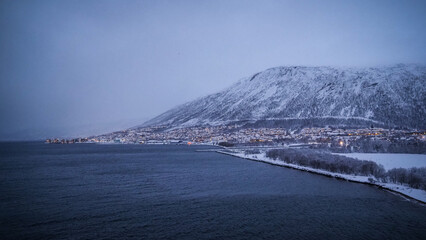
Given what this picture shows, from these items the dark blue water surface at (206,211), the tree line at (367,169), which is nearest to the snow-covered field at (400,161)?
the tree line at (367,169)

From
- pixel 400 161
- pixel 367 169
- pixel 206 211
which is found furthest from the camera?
pixel 400 161

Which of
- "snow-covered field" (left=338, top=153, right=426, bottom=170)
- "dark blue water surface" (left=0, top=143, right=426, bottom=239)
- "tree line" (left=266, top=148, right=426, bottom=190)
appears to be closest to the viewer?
"dark blue water surface" (left=0, top=143, right=426, bottom=239)

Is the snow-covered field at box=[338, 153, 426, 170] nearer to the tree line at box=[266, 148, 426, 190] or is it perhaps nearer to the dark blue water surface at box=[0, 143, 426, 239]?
the tree line at box=[266, 148, 426, 190]

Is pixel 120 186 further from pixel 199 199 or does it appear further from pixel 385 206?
pixel 385 206

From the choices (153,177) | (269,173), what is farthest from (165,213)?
(269,173)

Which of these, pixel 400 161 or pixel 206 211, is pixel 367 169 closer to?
pixel 400 161

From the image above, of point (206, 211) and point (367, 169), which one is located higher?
point (367, 169)

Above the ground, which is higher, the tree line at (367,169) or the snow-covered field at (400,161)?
the tree line at (367,169)

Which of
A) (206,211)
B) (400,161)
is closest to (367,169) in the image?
(400,161)

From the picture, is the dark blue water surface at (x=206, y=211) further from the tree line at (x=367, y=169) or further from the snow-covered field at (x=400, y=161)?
the snow-covered field at (x=400, y=161)

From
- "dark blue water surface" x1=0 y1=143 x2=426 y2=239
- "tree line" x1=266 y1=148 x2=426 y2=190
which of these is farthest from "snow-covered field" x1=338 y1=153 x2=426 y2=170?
"dark blue water surface" x1=0 y1=143 x2=426 y2=239

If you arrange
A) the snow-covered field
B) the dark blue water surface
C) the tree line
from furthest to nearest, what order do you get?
the snow-covered field
the tree line
the dark blue water surface
